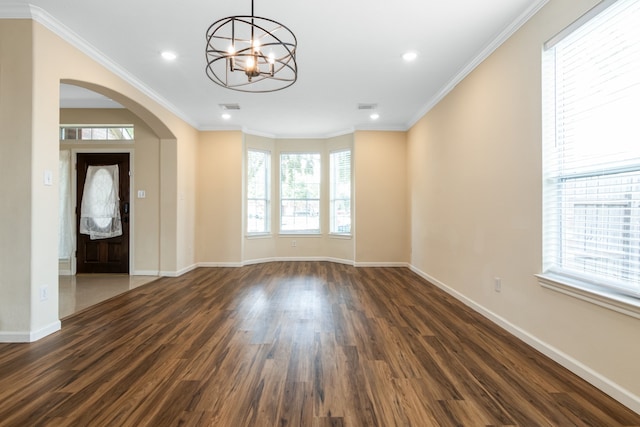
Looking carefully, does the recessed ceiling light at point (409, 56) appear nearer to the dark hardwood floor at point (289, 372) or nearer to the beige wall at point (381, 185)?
the beige wall at point (381, 185)

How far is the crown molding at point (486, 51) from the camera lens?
2552 millimetres

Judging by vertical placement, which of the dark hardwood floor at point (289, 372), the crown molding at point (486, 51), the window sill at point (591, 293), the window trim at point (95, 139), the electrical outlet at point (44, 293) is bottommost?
the dark hardwood floor at point (289, 372)

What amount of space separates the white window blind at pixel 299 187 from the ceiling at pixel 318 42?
197 cm

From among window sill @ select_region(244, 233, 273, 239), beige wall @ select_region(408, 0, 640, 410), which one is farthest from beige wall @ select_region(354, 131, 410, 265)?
window sill @ select_region(244, 233, 273, 239)

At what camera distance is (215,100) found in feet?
15.8

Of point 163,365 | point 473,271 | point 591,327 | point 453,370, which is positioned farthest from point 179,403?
point 473,271

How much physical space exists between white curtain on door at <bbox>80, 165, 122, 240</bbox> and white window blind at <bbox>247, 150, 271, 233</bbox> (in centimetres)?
233

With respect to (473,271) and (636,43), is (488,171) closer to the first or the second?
(473,271)

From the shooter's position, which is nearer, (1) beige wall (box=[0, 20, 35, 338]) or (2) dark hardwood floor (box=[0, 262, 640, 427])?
(2) dark hardwood floor (box=[0, 262, 640, 427])

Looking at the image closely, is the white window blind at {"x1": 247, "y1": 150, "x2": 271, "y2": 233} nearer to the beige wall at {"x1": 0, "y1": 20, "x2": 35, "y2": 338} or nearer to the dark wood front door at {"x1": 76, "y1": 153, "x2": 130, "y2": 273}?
the dark wood front door at {"x1": 76, "y1": 153, "x2": 130, "y2": 273}

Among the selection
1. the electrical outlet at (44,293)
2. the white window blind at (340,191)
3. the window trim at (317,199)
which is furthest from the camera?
the window trim at (317,199)

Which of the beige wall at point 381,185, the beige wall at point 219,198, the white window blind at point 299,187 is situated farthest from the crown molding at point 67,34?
the beige wall at point 381,185

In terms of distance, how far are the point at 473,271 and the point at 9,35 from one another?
496cm

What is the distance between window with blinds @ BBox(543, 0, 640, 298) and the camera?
1.83 meters
